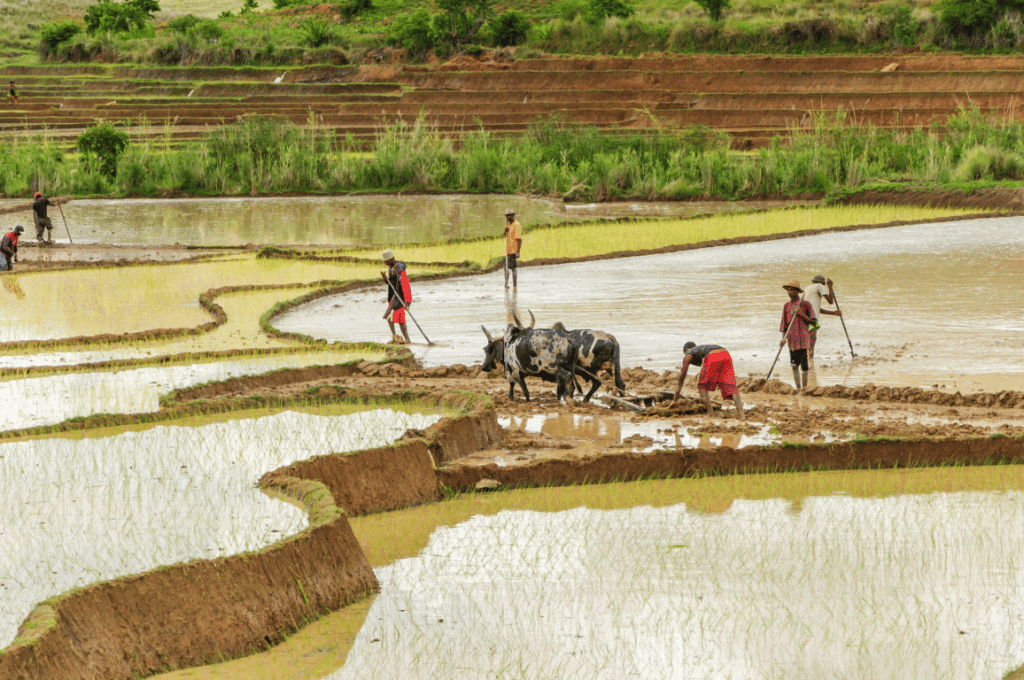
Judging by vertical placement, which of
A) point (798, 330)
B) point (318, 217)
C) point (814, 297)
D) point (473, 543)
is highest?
point (814, 297)

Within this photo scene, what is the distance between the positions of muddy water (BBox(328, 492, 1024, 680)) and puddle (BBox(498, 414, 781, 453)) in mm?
988

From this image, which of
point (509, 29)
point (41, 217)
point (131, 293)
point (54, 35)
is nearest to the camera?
point (131, 293)

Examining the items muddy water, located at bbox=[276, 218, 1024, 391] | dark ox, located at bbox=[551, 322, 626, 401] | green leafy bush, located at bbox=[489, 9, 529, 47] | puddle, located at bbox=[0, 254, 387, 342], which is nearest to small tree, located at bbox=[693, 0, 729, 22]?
green leafy bush, located at bbox=[489, 9, 529, 47]

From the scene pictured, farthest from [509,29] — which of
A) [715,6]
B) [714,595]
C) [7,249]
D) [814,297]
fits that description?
[714,595]

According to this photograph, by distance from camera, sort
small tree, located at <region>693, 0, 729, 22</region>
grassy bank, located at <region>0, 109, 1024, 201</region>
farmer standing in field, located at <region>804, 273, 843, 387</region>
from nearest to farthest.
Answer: farmer standing in field, located at <region>804, 273, 843, 387</region>, grassy bank, located at <region>0, 109, 1024, 201</region>, small tree, located at <region>693, 0, 729, 22</region>

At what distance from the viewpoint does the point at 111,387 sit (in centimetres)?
996

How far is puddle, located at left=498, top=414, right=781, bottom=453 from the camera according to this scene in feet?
26.1

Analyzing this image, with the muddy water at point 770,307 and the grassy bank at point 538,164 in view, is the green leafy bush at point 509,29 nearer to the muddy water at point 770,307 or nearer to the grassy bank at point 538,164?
the grassy bank at point 538,164

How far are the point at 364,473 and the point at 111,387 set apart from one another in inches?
152

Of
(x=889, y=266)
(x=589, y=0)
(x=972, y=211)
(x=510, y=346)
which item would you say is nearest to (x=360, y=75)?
(x=589, y=0)

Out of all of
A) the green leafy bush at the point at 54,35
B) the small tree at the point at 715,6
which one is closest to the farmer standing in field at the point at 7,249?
the small tree at the point at 715,6

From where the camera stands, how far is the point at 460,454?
26.1ft

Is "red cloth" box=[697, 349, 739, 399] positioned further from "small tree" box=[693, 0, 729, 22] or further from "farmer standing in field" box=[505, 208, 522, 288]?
"small tree" box=[693, 0, 729, 22]

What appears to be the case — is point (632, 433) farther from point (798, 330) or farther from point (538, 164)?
point (538, 164)
